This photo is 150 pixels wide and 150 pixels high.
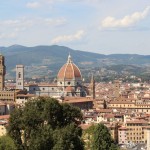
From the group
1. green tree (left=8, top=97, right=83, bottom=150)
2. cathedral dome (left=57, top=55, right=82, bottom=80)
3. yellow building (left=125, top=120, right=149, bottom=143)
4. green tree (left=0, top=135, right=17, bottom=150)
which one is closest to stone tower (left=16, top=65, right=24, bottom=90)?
cathedral dome (left=57, top=55, right=82, bottom=80)

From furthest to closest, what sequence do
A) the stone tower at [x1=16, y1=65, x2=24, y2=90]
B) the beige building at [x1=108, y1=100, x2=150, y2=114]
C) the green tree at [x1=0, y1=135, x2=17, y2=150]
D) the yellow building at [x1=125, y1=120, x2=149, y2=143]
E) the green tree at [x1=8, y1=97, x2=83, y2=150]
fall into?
A: the stone tower at [x1=16, y1=65, x2=24, y2=90], the beige building at [x1=108, y1=100, x2=150, y2=114], the yellow building at [x1=125, y1=120, x2=149, y2=143], the green tree at [x1=8, y1=97, x2=83, y2=150], the green tree at [x1=0, y1=135, x2=17, y2=150]

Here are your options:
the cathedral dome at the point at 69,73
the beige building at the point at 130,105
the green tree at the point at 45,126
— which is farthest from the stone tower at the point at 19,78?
the green tree at the point at 45,126

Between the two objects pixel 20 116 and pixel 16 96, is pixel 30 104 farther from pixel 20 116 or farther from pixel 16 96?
pixel 16 96

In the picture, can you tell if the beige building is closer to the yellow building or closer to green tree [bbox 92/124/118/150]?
the yellow building

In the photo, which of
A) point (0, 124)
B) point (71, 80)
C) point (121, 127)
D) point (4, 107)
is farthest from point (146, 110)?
point (0, 124)

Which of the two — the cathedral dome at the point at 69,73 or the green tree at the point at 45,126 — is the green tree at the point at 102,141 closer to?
the green tree at the point at 45,126

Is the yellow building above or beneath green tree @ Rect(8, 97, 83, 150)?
beneath
